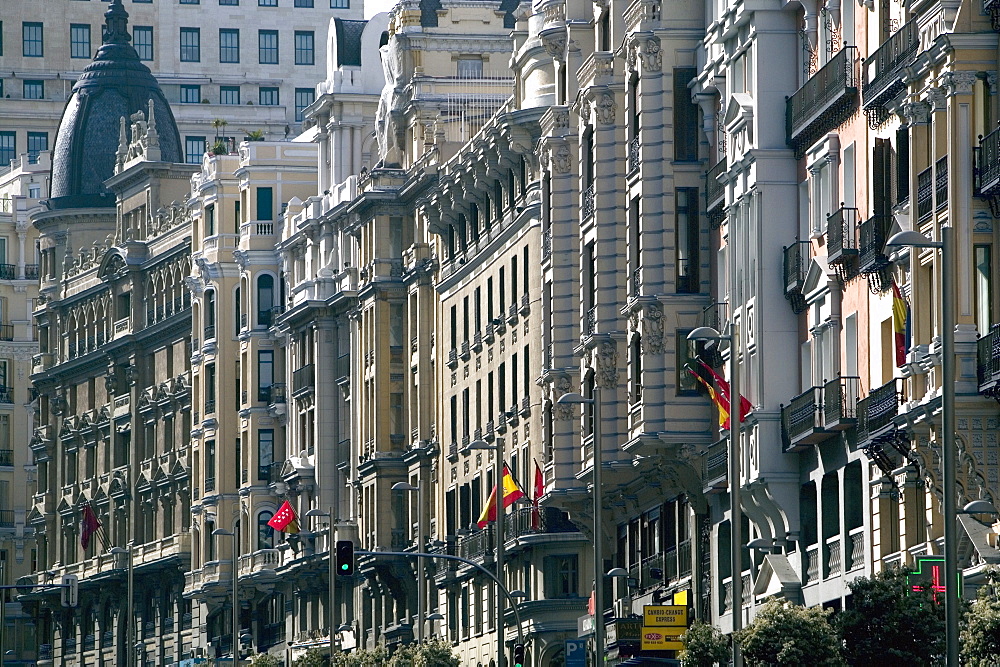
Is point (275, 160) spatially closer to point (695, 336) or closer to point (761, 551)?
point (761, 551)

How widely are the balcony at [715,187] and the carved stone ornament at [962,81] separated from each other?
1702 centimetres

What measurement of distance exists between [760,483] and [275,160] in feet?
232

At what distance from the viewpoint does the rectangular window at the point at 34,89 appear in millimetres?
189500

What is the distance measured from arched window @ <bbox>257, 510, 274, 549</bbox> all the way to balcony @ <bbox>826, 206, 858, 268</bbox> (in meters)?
72.3

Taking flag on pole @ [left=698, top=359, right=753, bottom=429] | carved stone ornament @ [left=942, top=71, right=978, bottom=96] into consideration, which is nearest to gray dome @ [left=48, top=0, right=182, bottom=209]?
flag on pole @ [left=698, top=359, right=753, bottom=429]

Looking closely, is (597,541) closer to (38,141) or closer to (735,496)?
(735,496)

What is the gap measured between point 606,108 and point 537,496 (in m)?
14.5

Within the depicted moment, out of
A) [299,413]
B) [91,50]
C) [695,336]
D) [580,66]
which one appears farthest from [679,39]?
[91,50]

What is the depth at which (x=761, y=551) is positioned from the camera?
2749 inches

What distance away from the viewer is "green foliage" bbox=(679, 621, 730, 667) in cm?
6069

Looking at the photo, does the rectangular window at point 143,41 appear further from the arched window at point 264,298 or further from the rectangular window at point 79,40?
the arched window at point 264,298

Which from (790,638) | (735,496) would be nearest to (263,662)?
(735,496)

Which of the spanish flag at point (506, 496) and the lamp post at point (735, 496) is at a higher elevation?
the spanish flag at point (506, 496)

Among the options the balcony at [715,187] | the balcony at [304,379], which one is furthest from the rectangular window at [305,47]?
the balcony at [715,187]
